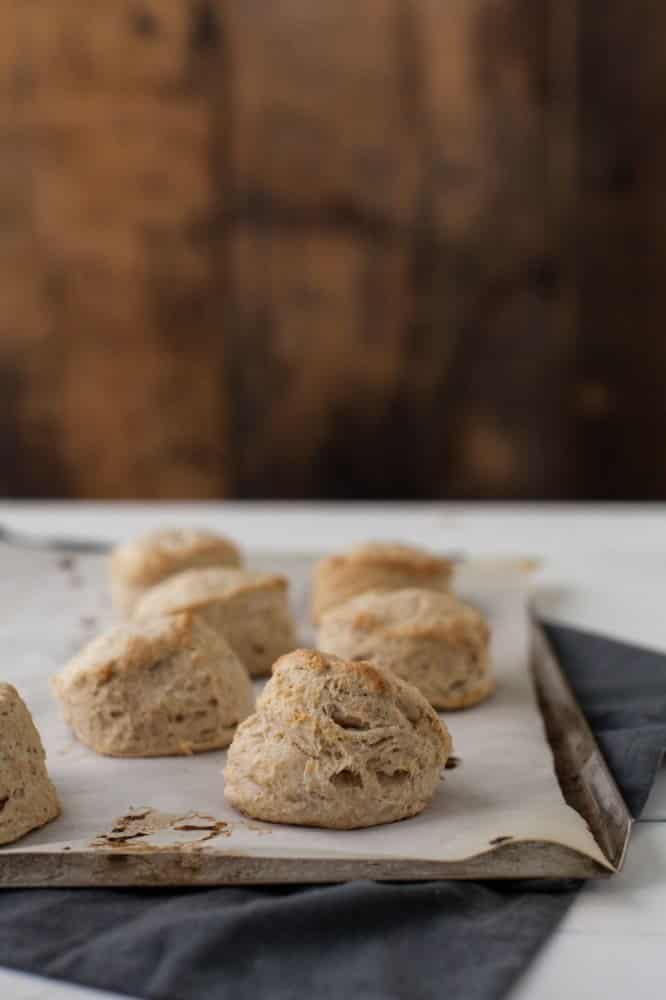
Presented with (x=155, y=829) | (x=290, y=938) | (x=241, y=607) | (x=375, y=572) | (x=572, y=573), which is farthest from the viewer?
(x=572, y=573)

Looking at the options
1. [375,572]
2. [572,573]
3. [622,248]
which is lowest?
[572,573]

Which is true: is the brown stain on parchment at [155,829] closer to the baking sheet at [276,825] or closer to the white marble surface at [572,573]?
the baking sheet at [276,825]

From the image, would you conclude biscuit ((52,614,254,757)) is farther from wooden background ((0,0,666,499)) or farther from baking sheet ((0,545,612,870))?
wooden background ((0,0,666,499))

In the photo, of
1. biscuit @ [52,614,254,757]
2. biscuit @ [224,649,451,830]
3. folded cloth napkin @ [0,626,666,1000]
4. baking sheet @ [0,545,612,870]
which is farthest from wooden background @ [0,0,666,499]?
folded cloth napkin @ [0,626,666,1000]

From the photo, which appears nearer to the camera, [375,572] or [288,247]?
[375,572]

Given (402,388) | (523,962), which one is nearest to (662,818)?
(523,962)

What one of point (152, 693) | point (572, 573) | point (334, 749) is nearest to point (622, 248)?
point (572, 573)

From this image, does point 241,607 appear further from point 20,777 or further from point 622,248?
point 622,248
